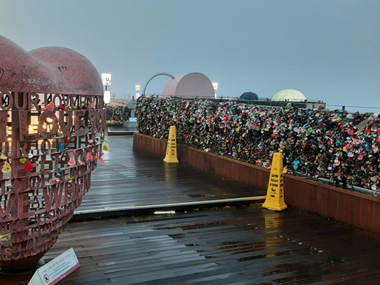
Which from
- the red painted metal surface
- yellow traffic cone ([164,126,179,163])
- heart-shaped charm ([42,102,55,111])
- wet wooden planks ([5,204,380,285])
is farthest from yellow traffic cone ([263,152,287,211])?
yellow traffic cone ([164,126,179,163])

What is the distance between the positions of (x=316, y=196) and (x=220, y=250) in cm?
259

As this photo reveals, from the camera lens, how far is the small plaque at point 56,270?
13.3 feet

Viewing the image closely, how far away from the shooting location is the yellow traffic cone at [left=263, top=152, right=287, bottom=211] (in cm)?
764

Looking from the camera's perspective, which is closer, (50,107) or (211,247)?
(50,107)

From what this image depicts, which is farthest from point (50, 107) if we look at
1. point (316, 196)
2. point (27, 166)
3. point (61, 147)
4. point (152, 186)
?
point (152, 186)

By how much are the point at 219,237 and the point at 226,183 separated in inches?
144

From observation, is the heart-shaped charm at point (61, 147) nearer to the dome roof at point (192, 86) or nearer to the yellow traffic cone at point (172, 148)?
the yellow traffic cone at point (172, 148)

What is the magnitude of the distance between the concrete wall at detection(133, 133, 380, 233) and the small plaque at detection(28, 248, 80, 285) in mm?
4198

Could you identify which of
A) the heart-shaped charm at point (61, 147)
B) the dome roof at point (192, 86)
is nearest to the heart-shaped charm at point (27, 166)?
the heart-shaped charm at point (61, 147)

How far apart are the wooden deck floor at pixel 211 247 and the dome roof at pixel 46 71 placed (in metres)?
1.98

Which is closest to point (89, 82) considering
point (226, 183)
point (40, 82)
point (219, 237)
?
point (40, 82)

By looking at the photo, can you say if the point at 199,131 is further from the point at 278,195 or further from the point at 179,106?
the point at 278,195

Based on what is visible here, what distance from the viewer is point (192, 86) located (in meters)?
21.4

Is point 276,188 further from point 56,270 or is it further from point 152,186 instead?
point 56,270
